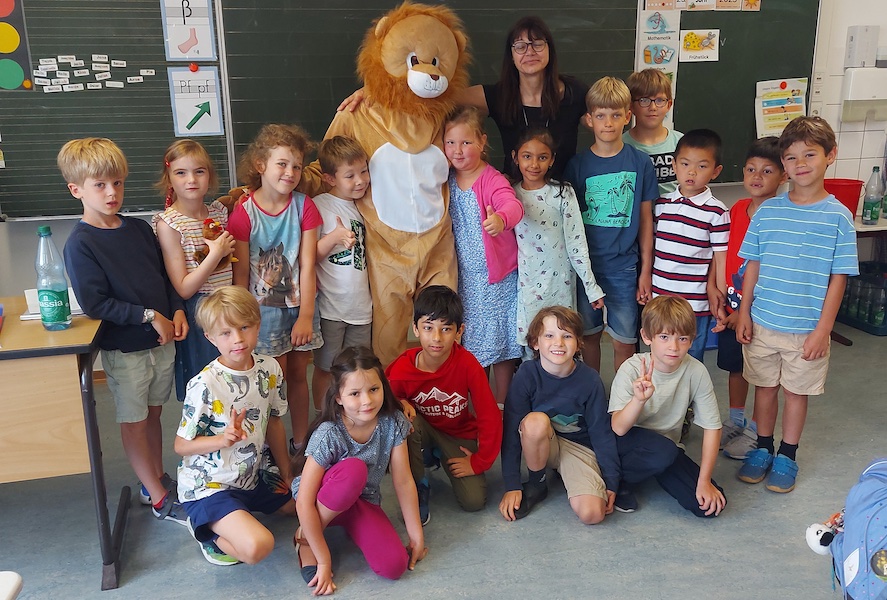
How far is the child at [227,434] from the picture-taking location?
196 centimetres

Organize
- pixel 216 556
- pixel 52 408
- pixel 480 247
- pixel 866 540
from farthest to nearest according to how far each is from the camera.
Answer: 1. pixel 480 247
2. pixel 216 556
3. pixel 52 408
4. pixel 866 540

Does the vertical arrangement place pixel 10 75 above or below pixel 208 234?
above

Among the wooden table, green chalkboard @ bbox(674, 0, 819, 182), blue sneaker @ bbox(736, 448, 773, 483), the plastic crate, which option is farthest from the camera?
the plastic crate

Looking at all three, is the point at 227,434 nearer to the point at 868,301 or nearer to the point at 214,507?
the point at 214,507

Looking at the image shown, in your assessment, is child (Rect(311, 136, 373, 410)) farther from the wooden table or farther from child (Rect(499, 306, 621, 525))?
the wooden table

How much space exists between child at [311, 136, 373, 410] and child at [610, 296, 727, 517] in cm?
89

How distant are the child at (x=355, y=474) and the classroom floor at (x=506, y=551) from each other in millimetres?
68

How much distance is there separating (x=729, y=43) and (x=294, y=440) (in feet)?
9.01

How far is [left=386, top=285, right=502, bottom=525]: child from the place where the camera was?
88.2 inches

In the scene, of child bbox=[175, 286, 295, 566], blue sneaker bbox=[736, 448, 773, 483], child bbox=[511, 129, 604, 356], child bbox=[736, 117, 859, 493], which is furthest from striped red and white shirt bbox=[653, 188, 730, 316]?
child bbox=[175, 286, 295, 566]

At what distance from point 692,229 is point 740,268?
22cm

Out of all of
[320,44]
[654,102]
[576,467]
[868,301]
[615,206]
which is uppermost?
[320,44]

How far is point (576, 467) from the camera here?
2.29 m

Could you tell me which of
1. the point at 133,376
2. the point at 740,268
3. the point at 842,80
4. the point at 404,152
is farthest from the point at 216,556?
the point at 842,80
